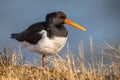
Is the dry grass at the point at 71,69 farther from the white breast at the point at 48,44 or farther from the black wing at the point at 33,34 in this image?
the black wing at the point at 33,34

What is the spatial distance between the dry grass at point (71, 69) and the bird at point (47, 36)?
0.39 m

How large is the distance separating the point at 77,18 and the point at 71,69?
821 inches

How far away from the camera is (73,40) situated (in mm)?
25859

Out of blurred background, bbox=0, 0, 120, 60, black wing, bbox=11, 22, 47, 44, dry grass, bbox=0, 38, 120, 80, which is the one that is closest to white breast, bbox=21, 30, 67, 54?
black wing, bbox=11, 22, 47, 44

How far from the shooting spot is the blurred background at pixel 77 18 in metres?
26.5

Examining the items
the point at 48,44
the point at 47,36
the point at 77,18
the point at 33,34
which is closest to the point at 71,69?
the point at 48,44

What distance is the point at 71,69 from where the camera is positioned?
9.32m

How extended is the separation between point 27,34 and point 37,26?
1.21 ft

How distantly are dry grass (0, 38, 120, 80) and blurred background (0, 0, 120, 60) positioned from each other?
14.2 meters

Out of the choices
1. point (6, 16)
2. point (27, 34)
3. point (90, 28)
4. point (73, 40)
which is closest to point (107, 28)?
point (90, 28)

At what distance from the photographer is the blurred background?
87.1 feet

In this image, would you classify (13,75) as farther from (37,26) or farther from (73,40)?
(73,40)

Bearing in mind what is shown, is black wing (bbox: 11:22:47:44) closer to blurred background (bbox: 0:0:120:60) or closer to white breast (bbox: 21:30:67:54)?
white breast (bbox: 21:30:67:54)

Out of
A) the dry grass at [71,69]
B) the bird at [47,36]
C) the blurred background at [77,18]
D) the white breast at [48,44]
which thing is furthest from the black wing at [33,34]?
the blurred background at [77,18]
